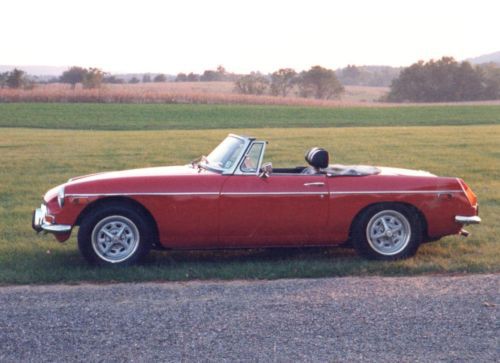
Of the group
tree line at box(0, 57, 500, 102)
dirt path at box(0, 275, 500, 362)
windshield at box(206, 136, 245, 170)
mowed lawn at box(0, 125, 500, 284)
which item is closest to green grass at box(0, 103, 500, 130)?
mowed lawn at box(0, 125, 500, 284)

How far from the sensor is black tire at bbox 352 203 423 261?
8164 mm

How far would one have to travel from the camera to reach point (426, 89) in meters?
92.5

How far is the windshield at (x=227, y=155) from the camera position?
325 inches

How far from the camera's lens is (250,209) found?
796 centimetres

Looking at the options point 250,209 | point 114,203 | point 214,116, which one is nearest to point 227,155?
point 250,209

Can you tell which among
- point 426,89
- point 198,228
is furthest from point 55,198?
point 426,89

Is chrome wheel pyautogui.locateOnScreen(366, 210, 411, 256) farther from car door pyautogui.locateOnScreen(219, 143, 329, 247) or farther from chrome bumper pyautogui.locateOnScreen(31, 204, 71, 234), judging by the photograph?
chrome bumper pyautogui.locateOnScreen(31, 204, 71, 234)

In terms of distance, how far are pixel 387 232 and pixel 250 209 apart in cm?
147

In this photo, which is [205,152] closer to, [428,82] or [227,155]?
[227,155]

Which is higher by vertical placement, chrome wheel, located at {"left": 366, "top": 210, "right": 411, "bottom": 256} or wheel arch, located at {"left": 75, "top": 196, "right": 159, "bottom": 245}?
wheel arch, located at {"left": 75, "top": 196, "right": 159, "bottom": 245}

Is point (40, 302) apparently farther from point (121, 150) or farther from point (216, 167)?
point (121, 150)

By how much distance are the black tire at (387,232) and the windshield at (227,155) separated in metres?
1.43

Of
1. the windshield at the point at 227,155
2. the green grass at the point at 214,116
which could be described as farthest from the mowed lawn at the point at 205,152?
the green grass at the point at 214,116

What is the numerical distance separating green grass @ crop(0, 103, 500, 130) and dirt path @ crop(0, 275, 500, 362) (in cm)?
3439
